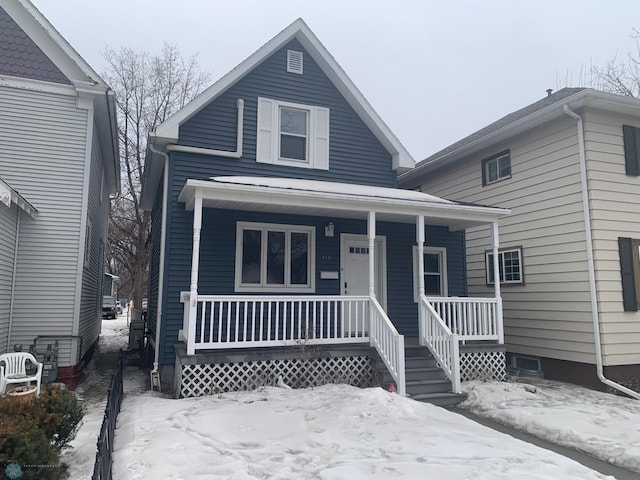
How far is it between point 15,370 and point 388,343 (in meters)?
5.87

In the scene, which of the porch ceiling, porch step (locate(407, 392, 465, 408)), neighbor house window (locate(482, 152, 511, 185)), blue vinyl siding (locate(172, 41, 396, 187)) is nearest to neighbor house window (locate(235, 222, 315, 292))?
the porch ceiling

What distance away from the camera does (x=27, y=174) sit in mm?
9008

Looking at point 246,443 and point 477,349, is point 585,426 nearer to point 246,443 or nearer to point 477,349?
point 477,349

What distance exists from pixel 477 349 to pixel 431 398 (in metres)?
1.84

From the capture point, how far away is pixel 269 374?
7840 millimetres

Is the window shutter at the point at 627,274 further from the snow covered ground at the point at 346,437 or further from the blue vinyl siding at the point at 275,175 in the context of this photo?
the blue vinyl siding at the point at 275,175

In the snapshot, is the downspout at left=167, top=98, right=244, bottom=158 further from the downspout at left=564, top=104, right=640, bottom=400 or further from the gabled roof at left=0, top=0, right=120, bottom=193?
the downspout at left=564, top=104, right=640, bottom=400

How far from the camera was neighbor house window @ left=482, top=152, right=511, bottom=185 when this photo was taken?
11.8 meters

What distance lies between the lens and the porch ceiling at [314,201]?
26.0 ft

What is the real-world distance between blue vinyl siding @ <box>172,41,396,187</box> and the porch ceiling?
2.68 feet

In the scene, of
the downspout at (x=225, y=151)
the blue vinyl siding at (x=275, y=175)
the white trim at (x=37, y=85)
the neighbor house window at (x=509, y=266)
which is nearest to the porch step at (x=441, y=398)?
the blue vinyl siding at (x=275, y=175)

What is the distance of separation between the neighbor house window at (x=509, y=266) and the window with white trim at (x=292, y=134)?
16.2 ft

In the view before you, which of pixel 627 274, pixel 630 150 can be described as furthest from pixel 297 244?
A: pixel 630 150

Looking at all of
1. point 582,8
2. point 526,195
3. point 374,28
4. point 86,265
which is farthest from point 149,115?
point 582,8
